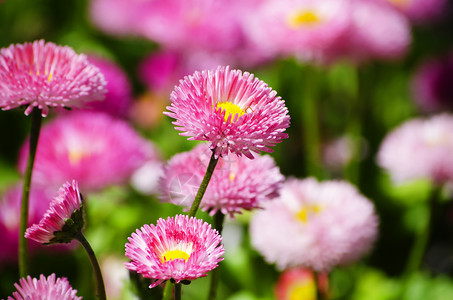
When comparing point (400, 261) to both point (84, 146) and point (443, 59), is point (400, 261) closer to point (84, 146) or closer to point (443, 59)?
point (443, 59)

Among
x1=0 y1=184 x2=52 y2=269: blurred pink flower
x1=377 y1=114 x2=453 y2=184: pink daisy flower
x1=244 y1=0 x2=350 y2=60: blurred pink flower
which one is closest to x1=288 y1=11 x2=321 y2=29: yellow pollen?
x1=244 y1=0 x2=350 y2=60: blurred pink flower

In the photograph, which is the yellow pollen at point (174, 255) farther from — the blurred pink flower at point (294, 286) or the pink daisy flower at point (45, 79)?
the blurred pink flower at point (294, 286)

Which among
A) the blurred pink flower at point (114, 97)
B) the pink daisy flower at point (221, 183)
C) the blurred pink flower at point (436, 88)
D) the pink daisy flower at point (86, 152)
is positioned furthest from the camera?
the blurred pink flower at point (436, 88)

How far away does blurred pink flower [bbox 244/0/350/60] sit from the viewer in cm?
90

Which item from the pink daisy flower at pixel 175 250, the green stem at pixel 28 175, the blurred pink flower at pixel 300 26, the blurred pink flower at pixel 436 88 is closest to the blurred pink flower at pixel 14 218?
the green stem at pixel 28 175

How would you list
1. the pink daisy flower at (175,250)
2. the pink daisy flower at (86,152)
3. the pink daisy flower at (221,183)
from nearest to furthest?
the pink daisy flower at (175,250), the pink daisy flower at (221,183), the pink daisy flower at (86,152)

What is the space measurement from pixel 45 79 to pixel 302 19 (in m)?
0.63

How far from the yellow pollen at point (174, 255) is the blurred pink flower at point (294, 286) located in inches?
20.8

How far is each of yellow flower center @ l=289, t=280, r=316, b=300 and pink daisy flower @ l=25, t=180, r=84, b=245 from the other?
22.1 inches

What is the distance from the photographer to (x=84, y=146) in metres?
0.65

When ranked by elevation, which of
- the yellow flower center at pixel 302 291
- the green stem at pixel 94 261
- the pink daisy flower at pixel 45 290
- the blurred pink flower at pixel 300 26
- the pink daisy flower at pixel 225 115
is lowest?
the pink daisy flower at pixel 45 290

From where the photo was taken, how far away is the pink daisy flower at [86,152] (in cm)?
62

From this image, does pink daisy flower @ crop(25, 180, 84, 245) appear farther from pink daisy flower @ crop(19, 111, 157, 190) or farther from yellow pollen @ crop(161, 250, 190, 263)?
pink daisy flower @ crop(19, 111, 157, 190)

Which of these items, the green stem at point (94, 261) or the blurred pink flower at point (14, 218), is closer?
the green stem at point (94, 261)
